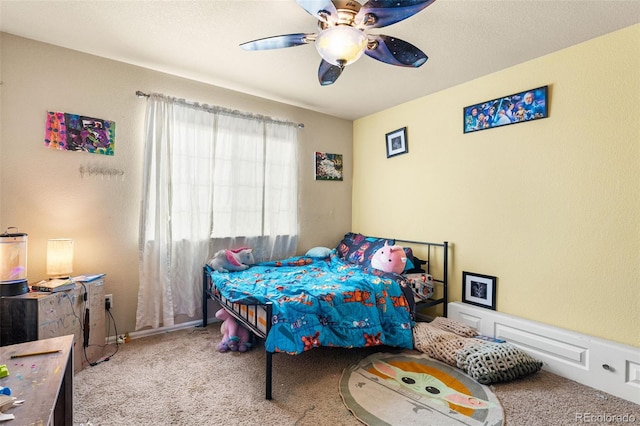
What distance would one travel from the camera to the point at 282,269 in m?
3.24

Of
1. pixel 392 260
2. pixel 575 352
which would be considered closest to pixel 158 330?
pixel 392 260

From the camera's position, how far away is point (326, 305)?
7.46 feet

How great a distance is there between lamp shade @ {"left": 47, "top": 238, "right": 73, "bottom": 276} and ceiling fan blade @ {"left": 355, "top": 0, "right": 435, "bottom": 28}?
255 cm

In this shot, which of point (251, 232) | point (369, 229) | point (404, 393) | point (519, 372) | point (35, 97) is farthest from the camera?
point (369, 229)

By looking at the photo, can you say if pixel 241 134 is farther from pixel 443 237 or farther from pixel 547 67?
pixel 547 67

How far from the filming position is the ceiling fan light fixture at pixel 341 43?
64.8 inches

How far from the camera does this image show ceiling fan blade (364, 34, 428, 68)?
1862 mm

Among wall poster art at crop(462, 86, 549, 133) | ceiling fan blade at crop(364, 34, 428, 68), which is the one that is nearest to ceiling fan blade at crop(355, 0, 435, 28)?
ceiling fan blade at crop(364, 34, 428, 68)

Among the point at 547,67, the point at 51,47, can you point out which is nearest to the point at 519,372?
the point at 547,67

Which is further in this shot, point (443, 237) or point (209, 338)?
point (443, 237)

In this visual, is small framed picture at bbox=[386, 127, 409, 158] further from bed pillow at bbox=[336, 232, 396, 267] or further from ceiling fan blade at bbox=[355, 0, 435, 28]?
ceiling fan blade at bbox=[355, 0, 435, 28]

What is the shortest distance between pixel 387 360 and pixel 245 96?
2.95 m

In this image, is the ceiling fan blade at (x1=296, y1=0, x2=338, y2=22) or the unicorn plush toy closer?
the ceiling fan blade at (x1=296, y1=0, x2=338, y2=22)

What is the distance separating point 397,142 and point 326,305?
89.3 inches
